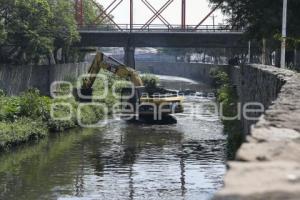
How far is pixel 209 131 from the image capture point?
116 ft

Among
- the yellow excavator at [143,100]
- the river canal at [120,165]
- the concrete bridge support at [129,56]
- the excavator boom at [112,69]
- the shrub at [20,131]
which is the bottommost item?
the river canal at [120,165]

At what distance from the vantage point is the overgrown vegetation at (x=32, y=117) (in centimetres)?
2945

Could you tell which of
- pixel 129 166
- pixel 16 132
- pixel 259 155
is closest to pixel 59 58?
pixel 16 132

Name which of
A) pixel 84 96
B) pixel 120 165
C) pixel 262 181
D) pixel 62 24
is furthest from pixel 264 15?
pixel 262 181

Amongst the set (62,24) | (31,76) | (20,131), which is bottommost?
(20,131)

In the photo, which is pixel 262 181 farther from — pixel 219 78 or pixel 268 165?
pixel 219 78

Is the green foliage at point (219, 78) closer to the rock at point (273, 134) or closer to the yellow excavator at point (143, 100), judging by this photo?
the yellow excavator at point (143, 100)

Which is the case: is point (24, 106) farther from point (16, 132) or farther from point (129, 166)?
point (129, 166)

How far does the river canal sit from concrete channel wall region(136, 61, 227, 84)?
60946 millimetres

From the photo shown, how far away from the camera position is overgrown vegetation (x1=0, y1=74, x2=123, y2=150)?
96.6ft

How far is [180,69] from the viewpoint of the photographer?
127 metres

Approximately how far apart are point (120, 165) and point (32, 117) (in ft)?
33.3

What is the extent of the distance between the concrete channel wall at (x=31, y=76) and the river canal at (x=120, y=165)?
10123mm

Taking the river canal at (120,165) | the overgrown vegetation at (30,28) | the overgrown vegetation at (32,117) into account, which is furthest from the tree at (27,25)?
the river canal at (120,165)
